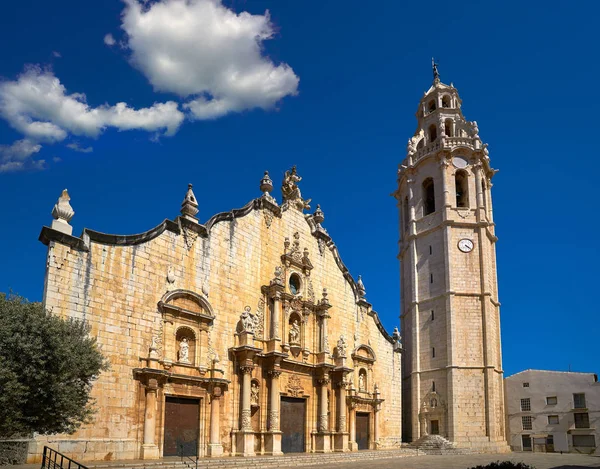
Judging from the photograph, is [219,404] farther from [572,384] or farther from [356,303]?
[572,384]

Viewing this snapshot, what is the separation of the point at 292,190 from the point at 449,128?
52.3ft

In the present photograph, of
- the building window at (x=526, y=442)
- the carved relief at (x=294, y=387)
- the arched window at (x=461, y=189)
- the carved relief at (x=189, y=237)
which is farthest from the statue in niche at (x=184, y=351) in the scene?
the building window at (x=526, y=442)

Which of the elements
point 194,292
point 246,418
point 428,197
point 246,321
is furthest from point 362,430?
point 428,197

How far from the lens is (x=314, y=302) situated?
87.6 feet

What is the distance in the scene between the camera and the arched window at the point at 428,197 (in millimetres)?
36997

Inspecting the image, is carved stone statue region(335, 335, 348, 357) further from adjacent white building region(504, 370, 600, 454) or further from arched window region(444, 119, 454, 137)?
adjacent white building region(504, 370, 600, 454)

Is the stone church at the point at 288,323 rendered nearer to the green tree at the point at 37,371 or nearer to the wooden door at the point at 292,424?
the wooden door at the point at 292,424

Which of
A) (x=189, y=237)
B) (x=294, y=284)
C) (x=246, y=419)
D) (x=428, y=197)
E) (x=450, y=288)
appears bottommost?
(x=246, y=419)

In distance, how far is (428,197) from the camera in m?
37.5

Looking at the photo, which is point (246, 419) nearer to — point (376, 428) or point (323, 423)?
point (323, 423)

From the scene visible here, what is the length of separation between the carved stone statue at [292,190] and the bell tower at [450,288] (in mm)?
10935

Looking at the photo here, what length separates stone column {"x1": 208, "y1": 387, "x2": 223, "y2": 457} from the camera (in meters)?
20.0

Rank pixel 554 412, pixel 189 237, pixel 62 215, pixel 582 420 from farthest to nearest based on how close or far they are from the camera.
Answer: pixel 554 412
pixel 582 420
pixel 189 237
pixel 62 215

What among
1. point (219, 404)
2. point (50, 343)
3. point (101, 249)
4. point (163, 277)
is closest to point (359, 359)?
point (219, 404)
